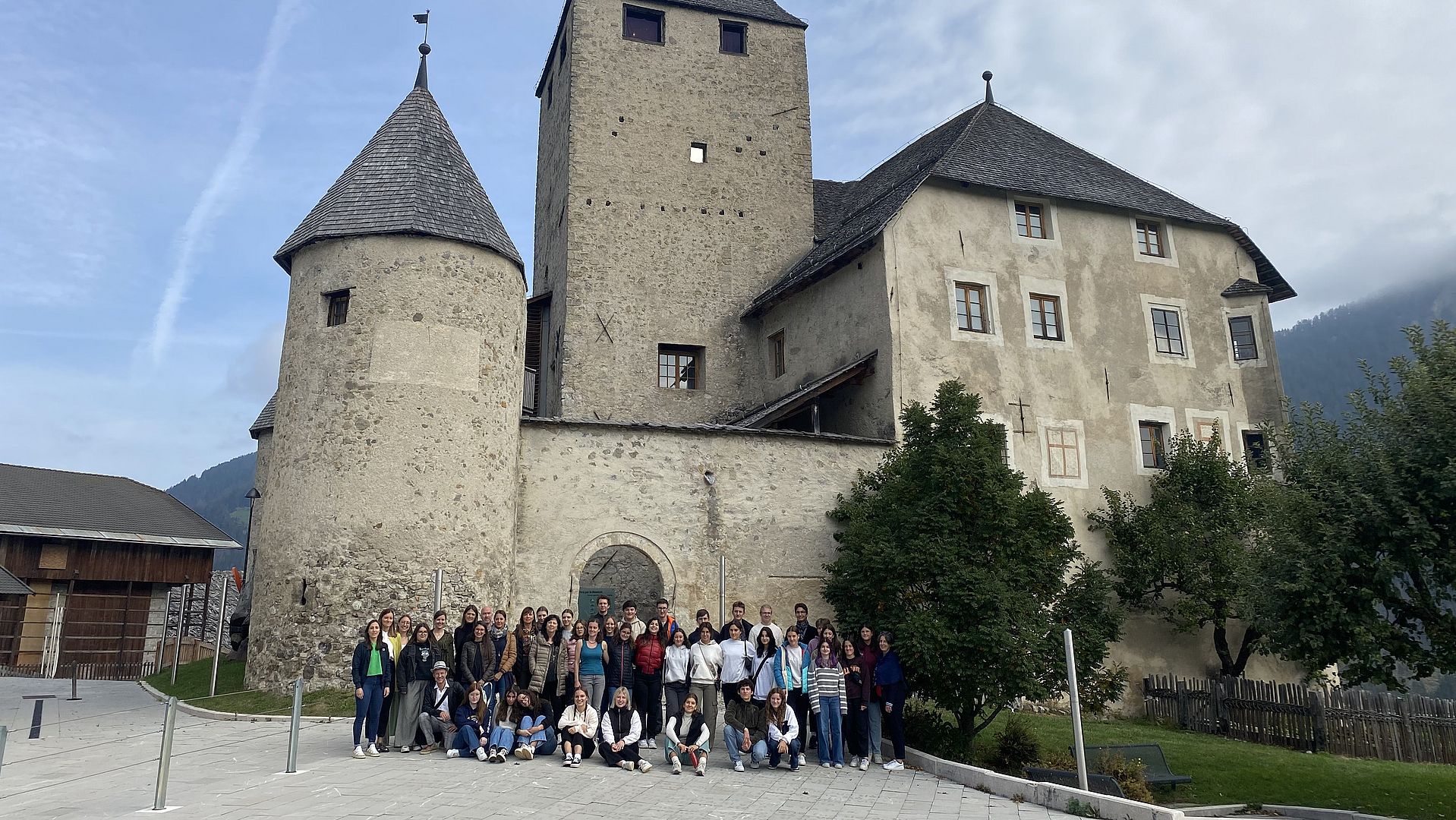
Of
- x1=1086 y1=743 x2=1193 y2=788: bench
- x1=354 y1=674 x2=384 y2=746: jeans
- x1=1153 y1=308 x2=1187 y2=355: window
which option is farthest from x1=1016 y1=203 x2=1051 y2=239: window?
x1=354 y1=674 x2=384 y2=746: jeans

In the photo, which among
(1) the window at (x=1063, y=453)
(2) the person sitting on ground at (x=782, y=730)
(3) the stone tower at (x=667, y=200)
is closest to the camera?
(2) the person sitting on ground at (x=782, y=730)

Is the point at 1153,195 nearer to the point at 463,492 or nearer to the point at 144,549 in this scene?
the point at 463,492

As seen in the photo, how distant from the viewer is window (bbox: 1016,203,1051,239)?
23234 mm

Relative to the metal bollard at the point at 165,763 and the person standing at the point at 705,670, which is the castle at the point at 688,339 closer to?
the person standing at the point at 705,670

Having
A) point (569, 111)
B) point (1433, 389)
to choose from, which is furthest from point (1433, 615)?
point (569, 111)

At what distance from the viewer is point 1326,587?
12.0m

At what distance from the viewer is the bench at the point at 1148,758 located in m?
12.9

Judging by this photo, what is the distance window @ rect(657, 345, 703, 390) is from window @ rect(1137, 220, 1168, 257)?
11685mm

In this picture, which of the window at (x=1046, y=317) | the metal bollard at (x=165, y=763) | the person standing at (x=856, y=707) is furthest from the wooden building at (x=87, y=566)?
the window at (x=1046, y=317)

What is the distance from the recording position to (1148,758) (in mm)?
13469

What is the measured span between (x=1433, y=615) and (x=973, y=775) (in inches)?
249

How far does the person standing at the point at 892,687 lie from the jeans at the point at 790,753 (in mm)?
1334

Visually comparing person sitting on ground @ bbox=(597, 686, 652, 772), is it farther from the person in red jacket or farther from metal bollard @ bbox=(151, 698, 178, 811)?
metal bollard @ bbox=(151, 698, 178, 811)

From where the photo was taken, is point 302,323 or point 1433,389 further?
point 302,323
